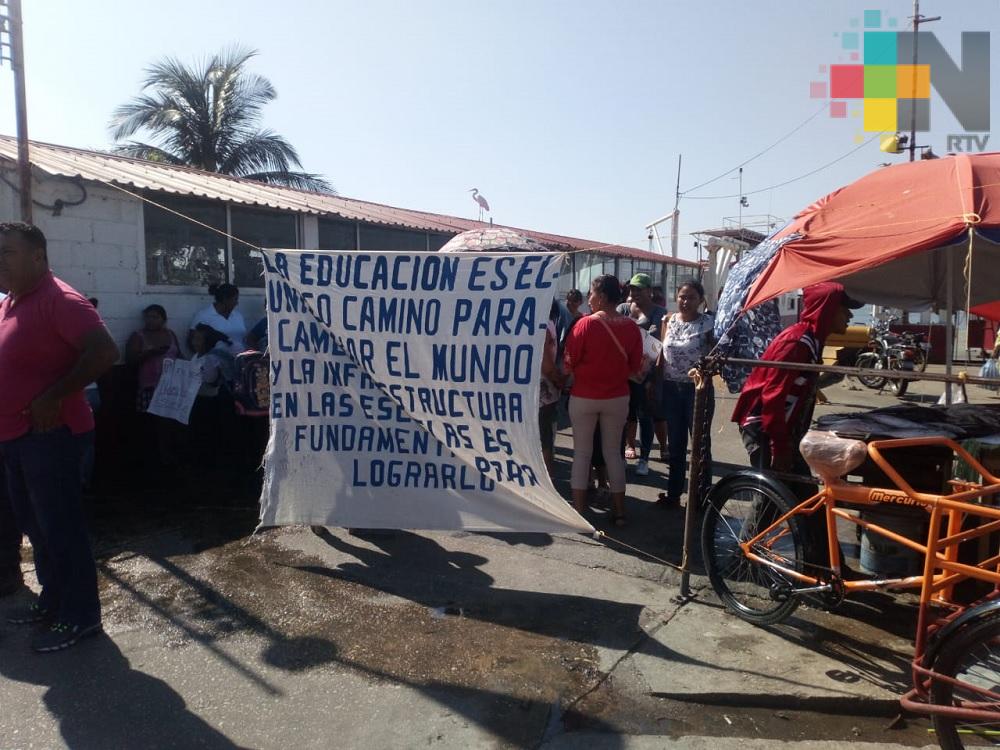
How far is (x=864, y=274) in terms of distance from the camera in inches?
250

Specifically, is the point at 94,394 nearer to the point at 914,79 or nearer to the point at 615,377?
the point at 615,377

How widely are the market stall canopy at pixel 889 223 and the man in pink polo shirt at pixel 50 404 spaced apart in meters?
3.66

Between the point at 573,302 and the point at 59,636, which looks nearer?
the point at 59,636

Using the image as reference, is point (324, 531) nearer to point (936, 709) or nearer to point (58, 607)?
point (58, 607)

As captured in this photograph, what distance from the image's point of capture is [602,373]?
Answer: 5.28 meters

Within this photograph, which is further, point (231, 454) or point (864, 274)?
point (231, 454)

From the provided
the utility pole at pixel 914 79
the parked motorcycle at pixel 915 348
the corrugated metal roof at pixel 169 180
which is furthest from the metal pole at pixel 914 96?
the corrugated metal roof at pixel 169 180

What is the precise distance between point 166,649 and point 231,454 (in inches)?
164

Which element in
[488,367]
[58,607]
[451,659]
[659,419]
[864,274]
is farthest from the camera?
[659,419]

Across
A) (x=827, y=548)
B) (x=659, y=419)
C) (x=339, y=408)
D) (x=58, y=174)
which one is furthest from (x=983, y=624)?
(x=58, y=174)

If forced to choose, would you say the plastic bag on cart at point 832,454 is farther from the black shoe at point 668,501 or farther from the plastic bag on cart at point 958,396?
the black shoe at point 668,501

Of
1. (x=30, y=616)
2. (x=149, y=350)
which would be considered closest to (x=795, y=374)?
(x=30, y=616)

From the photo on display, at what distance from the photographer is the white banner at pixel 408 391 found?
4.50 metres

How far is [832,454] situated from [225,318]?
6.14m
